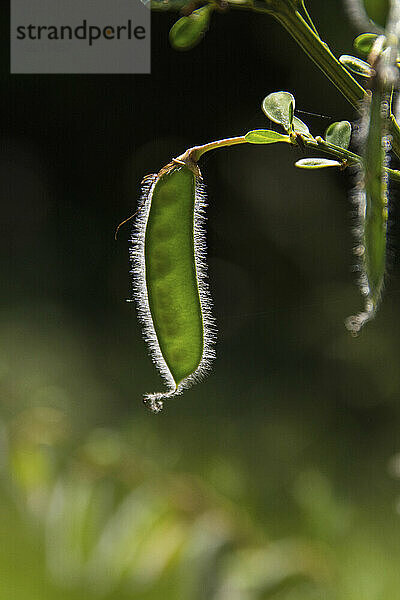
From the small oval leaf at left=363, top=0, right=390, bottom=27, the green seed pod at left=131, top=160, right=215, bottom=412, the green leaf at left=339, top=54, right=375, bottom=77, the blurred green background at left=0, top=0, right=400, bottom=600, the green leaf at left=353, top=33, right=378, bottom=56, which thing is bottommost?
the blurred green background at left=0, top=0, right=400, bottom=600

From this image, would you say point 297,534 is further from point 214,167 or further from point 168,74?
point 168,74

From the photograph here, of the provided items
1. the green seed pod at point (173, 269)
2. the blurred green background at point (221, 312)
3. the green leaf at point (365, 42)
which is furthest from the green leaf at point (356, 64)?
the blurred green background at point (221, 312)

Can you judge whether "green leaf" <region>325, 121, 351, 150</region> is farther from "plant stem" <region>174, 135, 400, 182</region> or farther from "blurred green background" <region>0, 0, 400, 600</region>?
"blurred green background" <region>0, 0, 400, 600</region>

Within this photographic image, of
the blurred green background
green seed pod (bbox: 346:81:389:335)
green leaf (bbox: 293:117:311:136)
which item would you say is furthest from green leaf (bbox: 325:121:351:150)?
the blurred green background

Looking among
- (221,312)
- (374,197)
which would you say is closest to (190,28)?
(374,197)

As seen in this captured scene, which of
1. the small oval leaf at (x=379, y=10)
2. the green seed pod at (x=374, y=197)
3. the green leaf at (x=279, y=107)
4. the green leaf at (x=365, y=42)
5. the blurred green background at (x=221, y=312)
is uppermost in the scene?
the small oval leaf at (x=379, y=10)

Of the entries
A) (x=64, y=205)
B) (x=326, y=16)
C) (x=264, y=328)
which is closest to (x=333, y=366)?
(x=264, y=328)

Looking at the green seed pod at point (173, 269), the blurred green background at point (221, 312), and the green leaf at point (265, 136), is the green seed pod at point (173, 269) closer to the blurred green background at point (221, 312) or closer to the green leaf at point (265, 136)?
the green leaf at point (265, 136)
